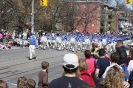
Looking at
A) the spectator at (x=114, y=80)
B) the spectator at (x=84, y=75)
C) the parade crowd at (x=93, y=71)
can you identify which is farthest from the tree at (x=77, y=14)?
the spectator at (x=114, y=80)

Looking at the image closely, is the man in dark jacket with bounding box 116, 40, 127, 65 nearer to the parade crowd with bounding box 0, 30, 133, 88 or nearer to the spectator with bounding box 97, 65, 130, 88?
the parade crowd with bounding box 0, 30, 133, 88

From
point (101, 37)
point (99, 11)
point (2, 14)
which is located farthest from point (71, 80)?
point (99, 11)

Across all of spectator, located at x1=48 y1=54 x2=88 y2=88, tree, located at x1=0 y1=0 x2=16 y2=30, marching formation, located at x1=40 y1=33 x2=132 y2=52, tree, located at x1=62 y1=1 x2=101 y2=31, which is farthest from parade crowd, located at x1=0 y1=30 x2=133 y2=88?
tree, located at x1=62 y1=1 x2=101 y2=31

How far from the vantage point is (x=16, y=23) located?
181 ft

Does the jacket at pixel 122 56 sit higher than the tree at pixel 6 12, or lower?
lower

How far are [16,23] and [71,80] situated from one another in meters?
51.0

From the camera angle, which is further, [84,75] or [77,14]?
[77,14]

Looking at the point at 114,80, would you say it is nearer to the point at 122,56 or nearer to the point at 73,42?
the point at 122,56

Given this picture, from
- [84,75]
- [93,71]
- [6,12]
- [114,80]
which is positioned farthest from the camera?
[6,12]

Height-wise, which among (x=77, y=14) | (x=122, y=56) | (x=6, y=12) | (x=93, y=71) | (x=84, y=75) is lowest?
(x=93, y=71)

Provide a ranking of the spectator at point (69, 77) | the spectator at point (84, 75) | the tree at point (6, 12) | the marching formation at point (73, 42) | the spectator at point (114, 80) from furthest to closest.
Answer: the tree at point (6, 12) → the marching formation at point (73, 42) → the spectator at point (84, 75) → the spectator at point (114, 80) → the spectator at point (69, 77)

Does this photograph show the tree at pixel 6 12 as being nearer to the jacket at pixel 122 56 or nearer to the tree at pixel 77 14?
the tree at pixel 77 14

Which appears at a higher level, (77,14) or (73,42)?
(77,14)

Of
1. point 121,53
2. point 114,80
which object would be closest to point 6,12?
point 121,53
